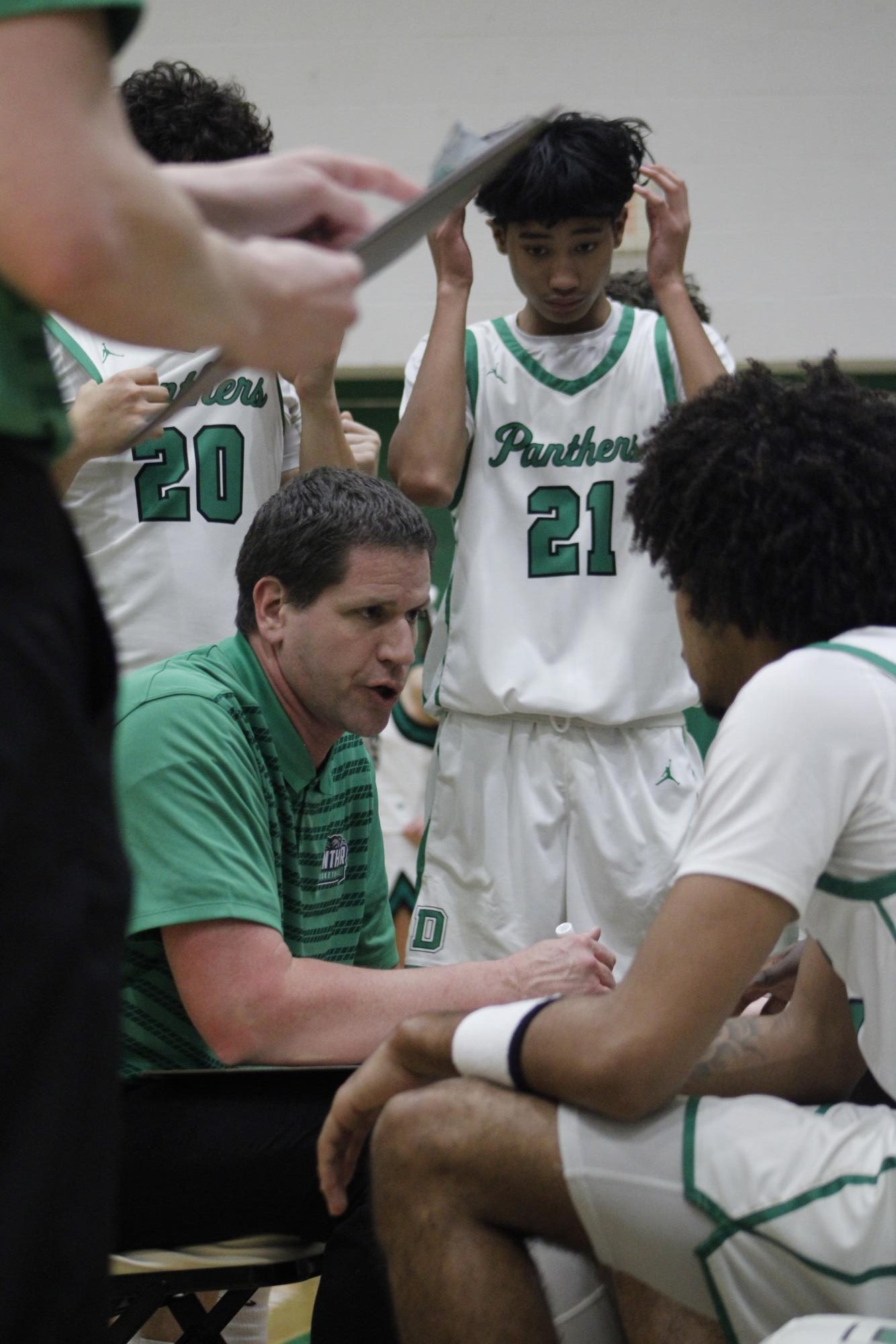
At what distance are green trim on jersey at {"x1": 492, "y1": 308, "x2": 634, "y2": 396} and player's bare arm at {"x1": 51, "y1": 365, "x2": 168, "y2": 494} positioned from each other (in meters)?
0.90

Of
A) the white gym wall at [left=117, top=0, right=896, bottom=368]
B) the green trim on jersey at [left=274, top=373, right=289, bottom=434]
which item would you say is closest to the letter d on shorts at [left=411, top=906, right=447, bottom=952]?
the green trim on jersey at [left=274, top=373, right=289, bottom=434]

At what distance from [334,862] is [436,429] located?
3.76 ft

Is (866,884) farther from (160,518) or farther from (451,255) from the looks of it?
(451,255)

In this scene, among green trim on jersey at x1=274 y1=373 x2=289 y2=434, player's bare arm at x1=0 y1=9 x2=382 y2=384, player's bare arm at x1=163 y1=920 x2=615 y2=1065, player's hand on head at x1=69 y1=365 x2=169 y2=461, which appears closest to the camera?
player's bare arm at x1=0 y1=9 x2=382 y2=384

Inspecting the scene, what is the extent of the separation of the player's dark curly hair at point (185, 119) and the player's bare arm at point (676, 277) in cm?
91

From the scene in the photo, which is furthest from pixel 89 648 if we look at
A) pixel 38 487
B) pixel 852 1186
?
pixel 852 1186

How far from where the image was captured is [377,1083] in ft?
5.43

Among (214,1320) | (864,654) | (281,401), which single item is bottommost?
(214,1320)

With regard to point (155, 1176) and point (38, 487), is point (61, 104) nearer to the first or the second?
point (38, 487)

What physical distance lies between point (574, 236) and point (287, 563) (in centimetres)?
123

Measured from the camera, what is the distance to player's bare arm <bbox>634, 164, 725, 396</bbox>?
3.09 meters

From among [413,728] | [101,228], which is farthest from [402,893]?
[101,228]

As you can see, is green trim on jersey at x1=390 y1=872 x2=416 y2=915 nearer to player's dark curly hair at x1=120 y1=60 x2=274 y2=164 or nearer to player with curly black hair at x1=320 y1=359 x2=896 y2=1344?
player's dark curly hair at x1=120 y1=60 x2=274 y2=164

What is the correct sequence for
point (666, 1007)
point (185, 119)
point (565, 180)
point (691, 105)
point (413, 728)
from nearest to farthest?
point (666, 1007)
point (185, 119)
point (565, 180)
point (413, 728)
point (691, 105)
